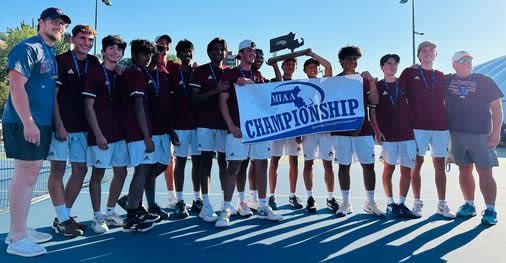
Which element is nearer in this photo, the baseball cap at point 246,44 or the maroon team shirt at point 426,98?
the baseball cap at point 246,44

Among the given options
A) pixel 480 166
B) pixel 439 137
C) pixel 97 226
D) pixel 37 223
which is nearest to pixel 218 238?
pixel 97 226

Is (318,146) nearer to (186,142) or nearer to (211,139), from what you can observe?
(211,139)

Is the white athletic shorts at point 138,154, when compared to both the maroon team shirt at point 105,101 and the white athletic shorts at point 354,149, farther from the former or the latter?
the white athletic shorts at point 354,149

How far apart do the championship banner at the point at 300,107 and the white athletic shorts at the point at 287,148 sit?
830 millimetres

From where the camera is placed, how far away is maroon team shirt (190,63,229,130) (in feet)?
17.2

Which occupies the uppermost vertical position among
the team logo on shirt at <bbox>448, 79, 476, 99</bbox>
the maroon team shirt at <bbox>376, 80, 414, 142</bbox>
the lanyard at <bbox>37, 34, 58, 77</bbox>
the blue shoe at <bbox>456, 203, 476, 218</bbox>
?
the lanyard at <bbox>37, 34, 58, 77</bbox>

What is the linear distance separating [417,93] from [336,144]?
138 centimetres

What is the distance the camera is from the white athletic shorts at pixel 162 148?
5.14 meters

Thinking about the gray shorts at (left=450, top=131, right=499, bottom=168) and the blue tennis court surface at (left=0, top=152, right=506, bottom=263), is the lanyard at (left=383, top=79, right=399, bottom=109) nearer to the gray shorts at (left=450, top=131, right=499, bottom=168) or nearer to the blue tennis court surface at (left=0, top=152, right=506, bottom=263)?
the gray shorts at (left=450, top=131, right=499, bottom=168)

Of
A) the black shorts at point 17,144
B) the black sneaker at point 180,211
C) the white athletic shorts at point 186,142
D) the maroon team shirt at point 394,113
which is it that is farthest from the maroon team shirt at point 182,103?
the maroon team shirt at point 394,113

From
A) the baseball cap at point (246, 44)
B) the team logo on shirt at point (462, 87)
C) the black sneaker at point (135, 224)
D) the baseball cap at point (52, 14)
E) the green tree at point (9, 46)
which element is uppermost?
the green tree at point (9, 46)

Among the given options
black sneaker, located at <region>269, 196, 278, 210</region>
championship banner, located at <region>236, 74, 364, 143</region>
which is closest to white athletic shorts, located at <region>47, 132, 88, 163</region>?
championship banner, located at <region>236, 74, 364, 143</region>

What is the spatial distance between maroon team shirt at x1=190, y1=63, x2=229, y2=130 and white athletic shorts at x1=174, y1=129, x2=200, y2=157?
0.34 m

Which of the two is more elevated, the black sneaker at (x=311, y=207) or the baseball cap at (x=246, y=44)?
the baseball cap at (x=246, y=44)
